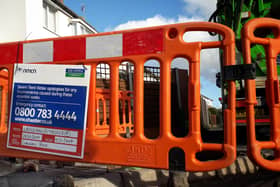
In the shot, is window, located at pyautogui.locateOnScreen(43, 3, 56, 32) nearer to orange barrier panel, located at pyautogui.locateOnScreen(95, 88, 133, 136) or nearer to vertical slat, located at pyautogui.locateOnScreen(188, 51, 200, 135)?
orange barrier panel, located at pyautogui.locateOnScreen(95, 88, 133, 136)

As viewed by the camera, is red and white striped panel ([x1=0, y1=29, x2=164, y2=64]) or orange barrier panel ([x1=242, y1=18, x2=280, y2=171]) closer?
orange barrier panel ([x1=242, y1=18, x2=280, y2=171])

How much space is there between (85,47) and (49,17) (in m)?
13.9

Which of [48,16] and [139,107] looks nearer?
[139,107]

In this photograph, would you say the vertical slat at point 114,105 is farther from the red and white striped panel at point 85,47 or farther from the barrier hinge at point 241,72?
the barrier hinge at point 241,72

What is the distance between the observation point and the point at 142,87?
69.2 inches

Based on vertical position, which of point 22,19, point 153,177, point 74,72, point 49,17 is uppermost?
point 49,17

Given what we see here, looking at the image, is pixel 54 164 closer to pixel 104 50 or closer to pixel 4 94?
pixel 4 94

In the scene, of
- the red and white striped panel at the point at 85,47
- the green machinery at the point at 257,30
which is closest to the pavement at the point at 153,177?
the red and white striped panel at the point at 85,47

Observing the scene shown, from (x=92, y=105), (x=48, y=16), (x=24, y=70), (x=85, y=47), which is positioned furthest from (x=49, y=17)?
(x=92, y=105)

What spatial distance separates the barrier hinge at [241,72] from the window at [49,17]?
1384 centimetres

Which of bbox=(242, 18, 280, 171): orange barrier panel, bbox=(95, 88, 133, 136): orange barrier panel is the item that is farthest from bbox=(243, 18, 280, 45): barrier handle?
bbox=(95, 88, 133, 136): orange barrier panel

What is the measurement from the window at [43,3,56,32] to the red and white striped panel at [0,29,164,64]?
12.9 metres

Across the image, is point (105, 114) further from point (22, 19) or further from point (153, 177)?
point (22, 19)

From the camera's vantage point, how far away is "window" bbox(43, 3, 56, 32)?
1398 centimetres
